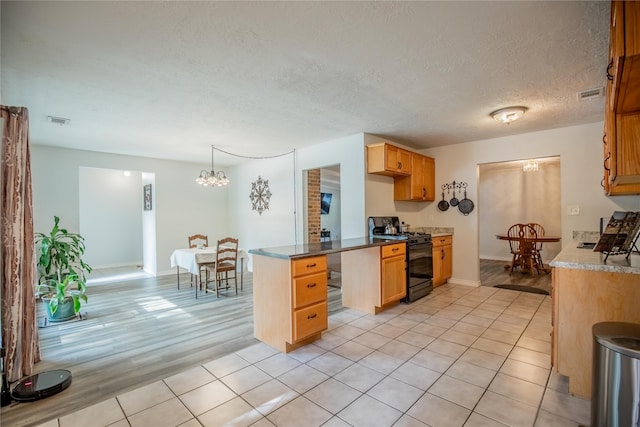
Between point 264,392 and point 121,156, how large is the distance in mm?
5384

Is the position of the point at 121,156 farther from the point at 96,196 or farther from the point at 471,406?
the point at 471,406

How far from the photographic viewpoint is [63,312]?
3557 mm

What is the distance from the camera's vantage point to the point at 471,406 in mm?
1858

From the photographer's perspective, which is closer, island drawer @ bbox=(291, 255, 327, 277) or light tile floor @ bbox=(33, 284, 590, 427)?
light tile floor @ bbox=(33, 284, 590, 427)

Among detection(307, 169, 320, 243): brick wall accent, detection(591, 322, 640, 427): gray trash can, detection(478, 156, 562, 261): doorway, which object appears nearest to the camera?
detection(591, 322, 640, 427): gray trash can

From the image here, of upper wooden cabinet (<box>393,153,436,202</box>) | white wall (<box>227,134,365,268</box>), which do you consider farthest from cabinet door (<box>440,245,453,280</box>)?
white wall (<box>227,134,365,268</box>)

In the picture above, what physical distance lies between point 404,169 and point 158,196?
489 centimetres

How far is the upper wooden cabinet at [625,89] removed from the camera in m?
1.18

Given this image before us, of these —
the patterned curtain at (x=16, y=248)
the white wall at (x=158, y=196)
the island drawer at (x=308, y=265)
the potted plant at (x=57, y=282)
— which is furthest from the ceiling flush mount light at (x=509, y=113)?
the white wall at (x=158, y=196)

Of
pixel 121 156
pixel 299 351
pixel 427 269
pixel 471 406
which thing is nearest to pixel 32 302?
pixel 299 351

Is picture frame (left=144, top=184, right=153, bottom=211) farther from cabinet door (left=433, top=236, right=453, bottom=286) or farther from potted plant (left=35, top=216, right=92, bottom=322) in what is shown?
cabinet door (left=433, top=236, right=453, bottom=286)

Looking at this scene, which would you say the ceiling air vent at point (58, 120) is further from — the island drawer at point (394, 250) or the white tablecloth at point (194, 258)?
the island drawer at point (394, 250)

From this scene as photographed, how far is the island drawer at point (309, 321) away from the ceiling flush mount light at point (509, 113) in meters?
2.89

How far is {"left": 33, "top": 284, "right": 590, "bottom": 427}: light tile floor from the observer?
1771 millimetres
